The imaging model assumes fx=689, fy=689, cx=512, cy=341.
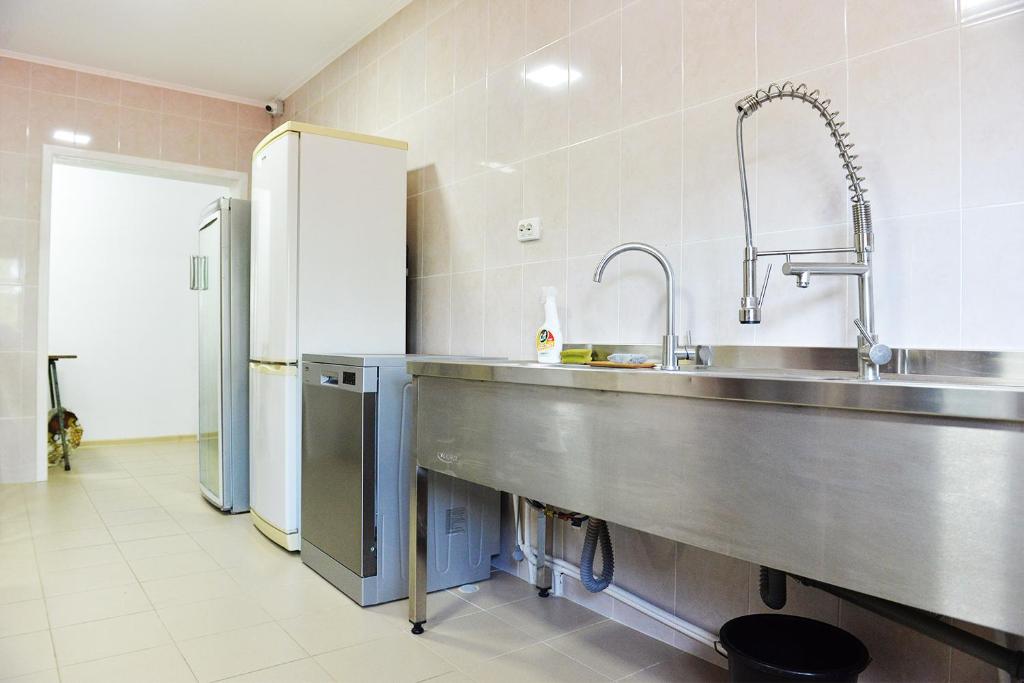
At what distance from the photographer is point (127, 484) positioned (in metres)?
4.01

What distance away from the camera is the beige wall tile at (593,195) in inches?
84.4

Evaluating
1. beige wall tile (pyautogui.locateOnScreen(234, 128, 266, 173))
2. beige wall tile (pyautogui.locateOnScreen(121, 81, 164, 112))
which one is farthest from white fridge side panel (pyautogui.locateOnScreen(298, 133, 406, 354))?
beige wall tile (pyautogui.locateOnScreen(121, 81, 164, 112))

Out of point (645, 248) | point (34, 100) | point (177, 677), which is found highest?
point (34, 100)

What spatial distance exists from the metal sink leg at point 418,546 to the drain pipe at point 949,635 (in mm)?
1059

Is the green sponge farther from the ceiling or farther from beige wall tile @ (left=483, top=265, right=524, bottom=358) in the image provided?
the ceiling

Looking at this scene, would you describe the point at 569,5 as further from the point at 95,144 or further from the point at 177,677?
the point at 95,144

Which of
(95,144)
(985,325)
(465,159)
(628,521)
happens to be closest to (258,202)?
(465,159)

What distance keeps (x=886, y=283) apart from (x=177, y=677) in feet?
6.28

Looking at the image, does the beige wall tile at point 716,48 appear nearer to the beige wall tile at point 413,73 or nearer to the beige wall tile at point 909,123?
the beige wall tile at point 909,123

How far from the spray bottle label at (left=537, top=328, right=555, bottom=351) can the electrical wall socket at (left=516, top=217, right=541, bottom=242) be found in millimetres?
472

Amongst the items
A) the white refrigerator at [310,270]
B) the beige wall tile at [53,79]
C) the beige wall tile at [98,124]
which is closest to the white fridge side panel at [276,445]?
the white refrigerator at [310,270]

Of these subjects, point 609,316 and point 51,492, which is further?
point 51,492

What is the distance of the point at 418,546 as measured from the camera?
2000 millimetres

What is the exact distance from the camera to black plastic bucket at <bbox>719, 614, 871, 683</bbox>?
1289 mm
